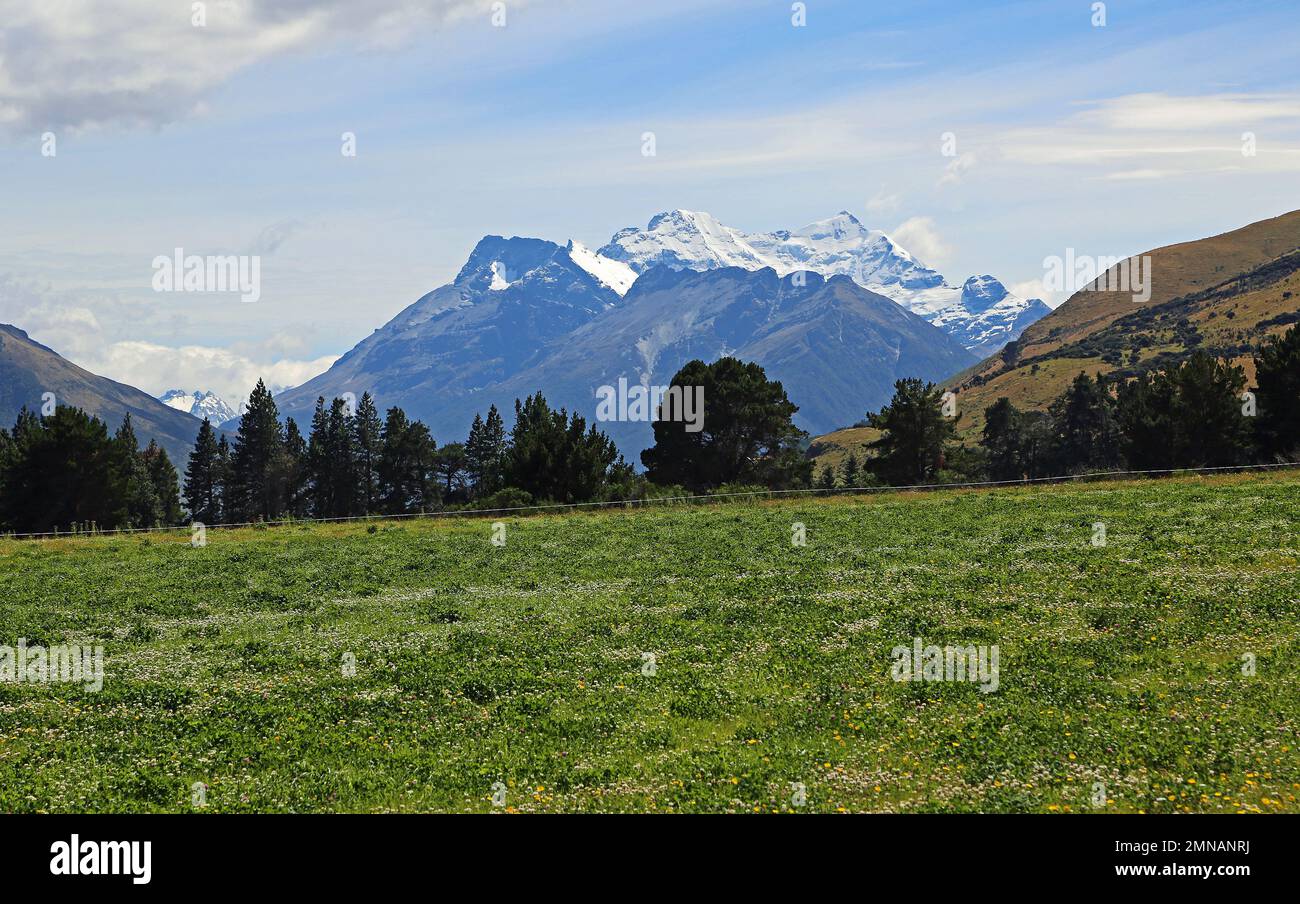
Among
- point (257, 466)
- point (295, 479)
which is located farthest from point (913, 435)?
point (257, 466)

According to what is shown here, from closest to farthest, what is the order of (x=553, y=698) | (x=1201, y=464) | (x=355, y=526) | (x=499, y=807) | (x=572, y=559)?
(x=499, y=807)
(x=553, y=698)
(x=572, y=559)
(x=355, y=526)
(x=1201, y=464)

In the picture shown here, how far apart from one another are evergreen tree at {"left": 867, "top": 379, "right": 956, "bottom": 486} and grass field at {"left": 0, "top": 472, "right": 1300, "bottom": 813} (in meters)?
48.9

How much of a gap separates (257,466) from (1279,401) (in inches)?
5288

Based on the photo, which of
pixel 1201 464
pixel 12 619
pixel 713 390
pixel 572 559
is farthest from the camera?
pixel 713 390

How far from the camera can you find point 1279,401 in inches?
3031

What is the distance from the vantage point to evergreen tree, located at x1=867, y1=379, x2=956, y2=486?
96.1 meters

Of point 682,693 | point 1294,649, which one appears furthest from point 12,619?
point 1294,649

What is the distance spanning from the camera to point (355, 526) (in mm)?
63344

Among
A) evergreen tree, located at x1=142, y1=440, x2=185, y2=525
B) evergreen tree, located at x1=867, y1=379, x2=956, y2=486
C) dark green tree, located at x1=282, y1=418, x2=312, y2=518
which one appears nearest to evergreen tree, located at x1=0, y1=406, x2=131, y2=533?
evergreen tree, located at x1=142, y1=440, x2=185, y2=525

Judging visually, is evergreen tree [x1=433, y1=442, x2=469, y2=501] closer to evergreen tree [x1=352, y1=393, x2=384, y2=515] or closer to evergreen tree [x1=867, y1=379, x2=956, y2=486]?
evergreen tree [x1=352, y1=393, x2=384, y2=515]

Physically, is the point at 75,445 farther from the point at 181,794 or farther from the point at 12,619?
the point at 181,794

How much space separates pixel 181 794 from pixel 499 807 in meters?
5.44

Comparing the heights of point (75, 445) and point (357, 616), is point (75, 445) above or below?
above

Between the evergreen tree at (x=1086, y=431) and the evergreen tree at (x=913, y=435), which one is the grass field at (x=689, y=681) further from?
the evergreen tree at (x=1086, y=431)
